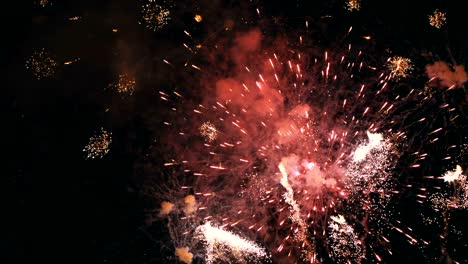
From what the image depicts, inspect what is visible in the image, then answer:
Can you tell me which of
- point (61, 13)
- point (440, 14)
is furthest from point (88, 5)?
point (440, 14)

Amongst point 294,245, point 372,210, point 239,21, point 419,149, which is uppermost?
point 239,21

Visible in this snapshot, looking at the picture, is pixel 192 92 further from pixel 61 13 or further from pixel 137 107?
pixel 61 13

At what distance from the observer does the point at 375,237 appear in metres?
4.69

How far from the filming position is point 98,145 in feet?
16.1

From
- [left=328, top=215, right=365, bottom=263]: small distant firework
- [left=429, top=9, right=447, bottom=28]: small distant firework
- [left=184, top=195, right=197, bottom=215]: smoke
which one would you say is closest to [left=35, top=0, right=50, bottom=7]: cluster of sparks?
[left=184, top=195, right=197, bottom=215]: smoke

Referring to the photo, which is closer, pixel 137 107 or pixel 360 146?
pixel 360 146

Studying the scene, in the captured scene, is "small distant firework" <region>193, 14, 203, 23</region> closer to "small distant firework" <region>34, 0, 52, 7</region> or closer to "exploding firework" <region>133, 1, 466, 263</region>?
"exploding firework" <region>133, 1, 466, 263</region>

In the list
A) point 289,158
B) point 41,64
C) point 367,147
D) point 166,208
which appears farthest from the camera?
point 166,208

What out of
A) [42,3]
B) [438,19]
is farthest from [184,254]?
[438,19]

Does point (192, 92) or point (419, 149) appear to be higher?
point (419, 149)

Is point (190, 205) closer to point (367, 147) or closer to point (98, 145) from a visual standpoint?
point (98, 145)

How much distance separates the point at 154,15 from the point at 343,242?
4133 millimetres

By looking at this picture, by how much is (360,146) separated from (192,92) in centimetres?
242

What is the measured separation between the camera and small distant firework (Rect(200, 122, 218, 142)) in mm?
4879
